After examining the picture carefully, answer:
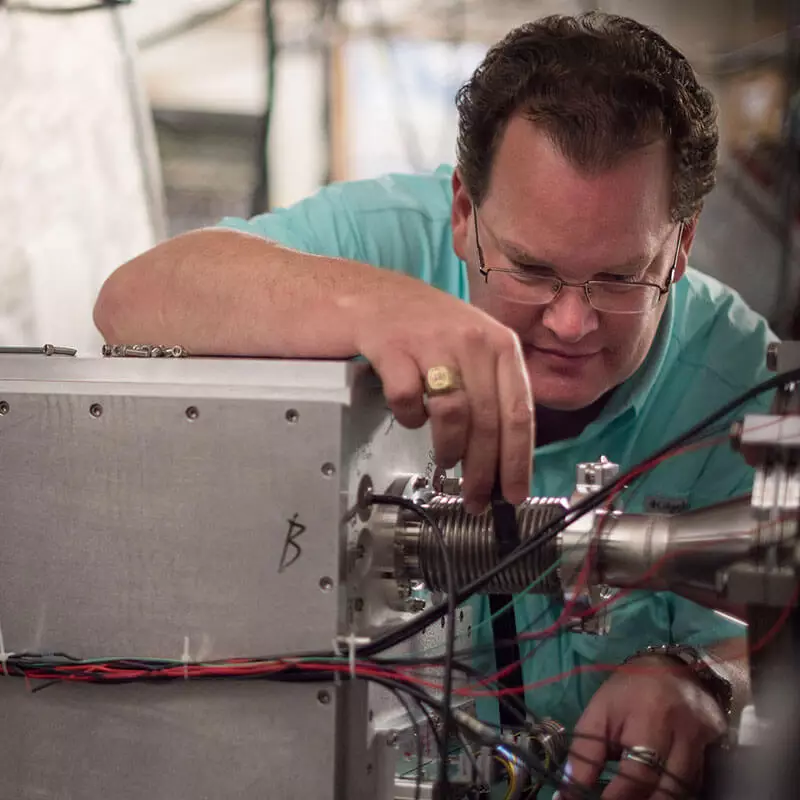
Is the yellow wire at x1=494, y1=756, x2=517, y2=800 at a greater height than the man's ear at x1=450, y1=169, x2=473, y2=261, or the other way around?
the man's ear at x1=450, y1=169, x2=473, y2=261

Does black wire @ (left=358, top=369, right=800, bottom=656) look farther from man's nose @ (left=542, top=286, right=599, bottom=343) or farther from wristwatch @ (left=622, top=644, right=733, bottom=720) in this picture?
man's nose @ (left=542, top=286, right=599, bottom=343)

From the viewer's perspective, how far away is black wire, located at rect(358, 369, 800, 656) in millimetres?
685

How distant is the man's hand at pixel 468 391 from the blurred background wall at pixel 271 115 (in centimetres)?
170

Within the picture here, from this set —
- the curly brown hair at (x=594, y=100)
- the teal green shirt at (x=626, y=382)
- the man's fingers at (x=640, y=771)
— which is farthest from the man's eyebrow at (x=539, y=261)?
the man's fingers at (x=640, y=771)

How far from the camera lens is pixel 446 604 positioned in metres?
0.71

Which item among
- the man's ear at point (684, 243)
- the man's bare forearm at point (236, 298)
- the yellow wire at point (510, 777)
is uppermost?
the man's ear at point (684, 243)

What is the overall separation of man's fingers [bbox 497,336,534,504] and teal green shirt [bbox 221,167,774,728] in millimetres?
434

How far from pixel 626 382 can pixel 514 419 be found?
630 millimetres

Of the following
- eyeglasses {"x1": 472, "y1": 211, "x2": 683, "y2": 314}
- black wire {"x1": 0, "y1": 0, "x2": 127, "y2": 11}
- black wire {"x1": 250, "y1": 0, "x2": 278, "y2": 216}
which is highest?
black wire {"x1": 0, "y1": 0, "x2": 127, "y2": 11}

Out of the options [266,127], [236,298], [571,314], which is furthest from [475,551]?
[266,127]

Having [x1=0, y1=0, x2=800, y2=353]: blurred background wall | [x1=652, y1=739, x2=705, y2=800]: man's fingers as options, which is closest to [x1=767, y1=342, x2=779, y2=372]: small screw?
[x1=652, y1=739, x2=705, y2=800]: man's fingers

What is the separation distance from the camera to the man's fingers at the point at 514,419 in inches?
28.0

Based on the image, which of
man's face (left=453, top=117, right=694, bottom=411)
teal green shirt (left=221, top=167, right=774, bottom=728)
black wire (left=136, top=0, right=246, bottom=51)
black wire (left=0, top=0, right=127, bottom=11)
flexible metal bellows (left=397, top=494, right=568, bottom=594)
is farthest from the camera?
black wire (left=136, top=0, right=246, bottom=51)

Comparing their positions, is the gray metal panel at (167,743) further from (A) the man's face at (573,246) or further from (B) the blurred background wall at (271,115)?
(B) the blurred background wall at (271,115)
